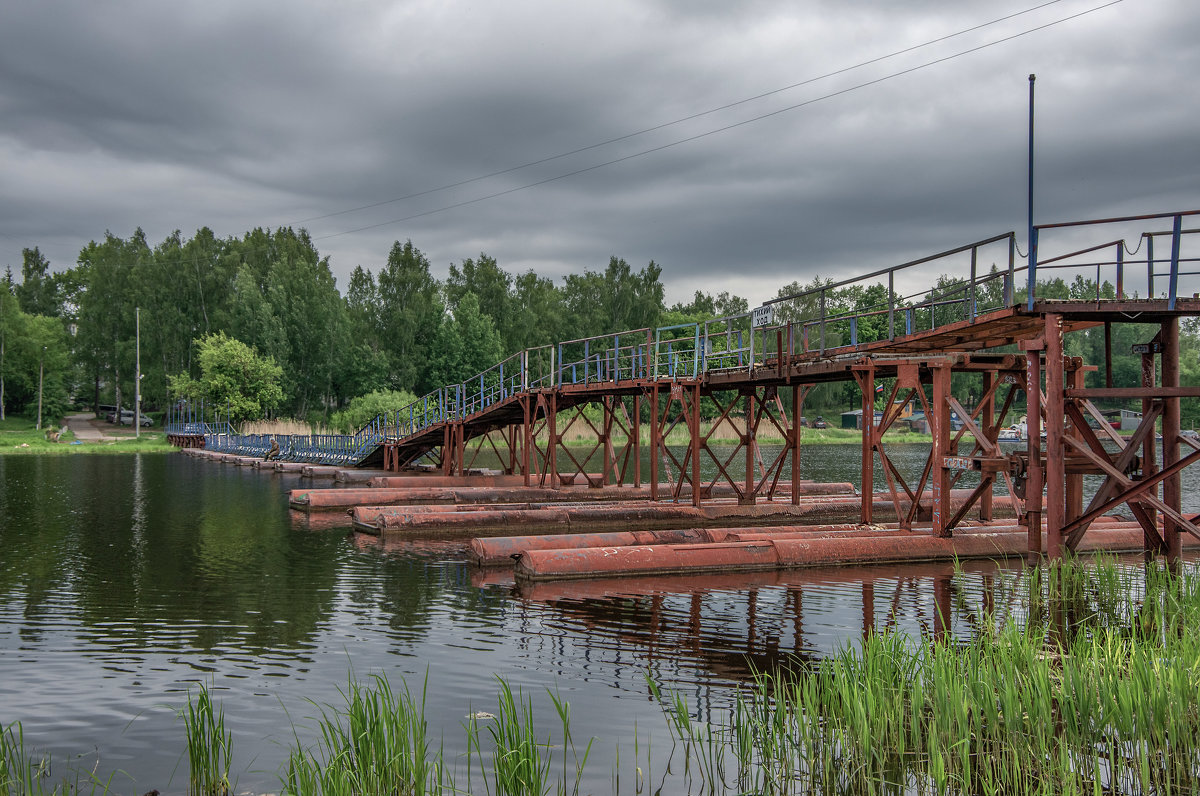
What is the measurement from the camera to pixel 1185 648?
7.37 metres

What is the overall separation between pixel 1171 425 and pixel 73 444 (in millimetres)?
60471

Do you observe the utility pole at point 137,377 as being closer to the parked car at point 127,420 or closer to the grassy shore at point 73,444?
the grassy shore at point 73,444

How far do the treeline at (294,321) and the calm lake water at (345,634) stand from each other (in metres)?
55.4

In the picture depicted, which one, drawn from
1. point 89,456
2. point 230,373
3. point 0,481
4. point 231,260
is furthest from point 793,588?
point 231,260

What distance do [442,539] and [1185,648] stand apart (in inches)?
615

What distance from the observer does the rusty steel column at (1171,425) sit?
13.7 metres

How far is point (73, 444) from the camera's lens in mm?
58562

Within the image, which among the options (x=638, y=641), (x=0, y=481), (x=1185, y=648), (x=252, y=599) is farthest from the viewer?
(x=0, y=481)

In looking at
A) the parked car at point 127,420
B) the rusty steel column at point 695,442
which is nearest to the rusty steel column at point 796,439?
the rusty steel column at point 695,442

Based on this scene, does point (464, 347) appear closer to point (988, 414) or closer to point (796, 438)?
point (796, 438)

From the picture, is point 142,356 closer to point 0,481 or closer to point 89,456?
point 89,456

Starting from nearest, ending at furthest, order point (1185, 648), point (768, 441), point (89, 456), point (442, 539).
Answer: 1. point (1185, 648)
2. point (442, 539)
3. point (89, 456)
4. point (768, 441)

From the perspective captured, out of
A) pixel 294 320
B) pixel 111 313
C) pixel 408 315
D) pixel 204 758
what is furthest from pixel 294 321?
pixel 204 758

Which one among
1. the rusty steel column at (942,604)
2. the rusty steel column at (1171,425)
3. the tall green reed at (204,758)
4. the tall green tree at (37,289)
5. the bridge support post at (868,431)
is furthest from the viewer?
the tall green tree at (37,289)
